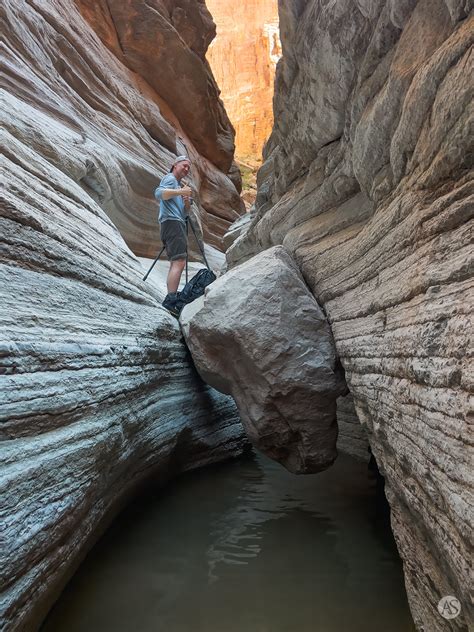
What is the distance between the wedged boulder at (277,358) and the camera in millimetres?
3715

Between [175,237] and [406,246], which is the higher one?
[175,237]

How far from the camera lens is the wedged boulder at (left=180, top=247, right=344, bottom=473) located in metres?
3.71

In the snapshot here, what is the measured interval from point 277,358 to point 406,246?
5.13 ft

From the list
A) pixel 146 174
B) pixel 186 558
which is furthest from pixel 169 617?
pixel 146 174

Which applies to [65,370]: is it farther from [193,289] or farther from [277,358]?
[193,289]

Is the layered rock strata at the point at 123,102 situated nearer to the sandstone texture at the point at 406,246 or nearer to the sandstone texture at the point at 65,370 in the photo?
the sandstone texture at the point at 65,370

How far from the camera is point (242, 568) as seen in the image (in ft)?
10.1

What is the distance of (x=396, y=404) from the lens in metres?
2.36

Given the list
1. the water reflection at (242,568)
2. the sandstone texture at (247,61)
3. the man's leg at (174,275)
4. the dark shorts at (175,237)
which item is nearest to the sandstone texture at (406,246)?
the water reflection at (242,568)

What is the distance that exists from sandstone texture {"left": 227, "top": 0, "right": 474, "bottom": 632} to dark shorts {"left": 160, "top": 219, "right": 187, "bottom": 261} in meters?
2.79

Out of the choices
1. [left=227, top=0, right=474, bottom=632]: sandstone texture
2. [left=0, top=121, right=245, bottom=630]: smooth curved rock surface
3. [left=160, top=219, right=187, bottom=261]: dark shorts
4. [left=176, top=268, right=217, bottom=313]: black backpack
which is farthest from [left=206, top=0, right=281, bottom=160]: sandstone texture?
[left=0, top=121, right=245, bottom=630]: smooth curved rock surface

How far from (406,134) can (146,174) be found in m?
8.46

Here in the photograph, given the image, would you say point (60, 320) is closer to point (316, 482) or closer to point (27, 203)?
point (27, 203)

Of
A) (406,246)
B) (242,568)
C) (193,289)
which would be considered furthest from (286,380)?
(193,289)
